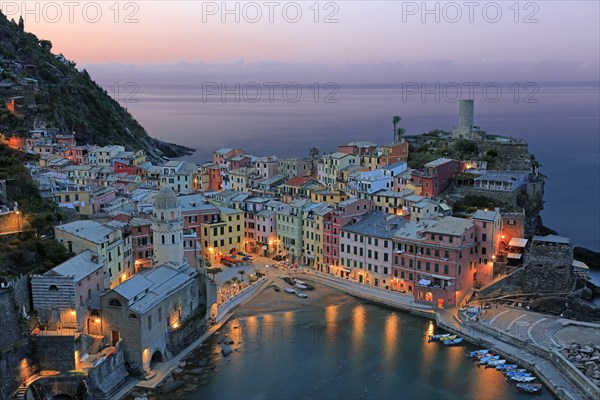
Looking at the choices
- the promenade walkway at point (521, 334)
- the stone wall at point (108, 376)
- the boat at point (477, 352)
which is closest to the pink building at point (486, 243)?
the promenade walkway at point (521, 334)

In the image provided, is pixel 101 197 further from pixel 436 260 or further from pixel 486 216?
pixel 486 216

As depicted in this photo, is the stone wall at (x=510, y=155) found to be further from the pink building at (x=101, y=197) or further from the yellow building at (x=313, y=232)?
the pink building at (x=101, y=197)

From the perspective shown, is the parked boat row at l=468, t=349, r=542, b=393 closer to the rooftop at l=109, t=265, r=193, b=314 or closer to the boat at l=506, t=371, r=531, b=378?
the boat at l=506, t=371, r=531, b=378

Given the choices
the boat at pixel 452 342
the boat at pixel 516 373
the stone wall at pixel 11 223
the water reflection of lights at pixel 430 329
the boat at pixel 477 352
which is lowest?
the boat at pixel 516 373

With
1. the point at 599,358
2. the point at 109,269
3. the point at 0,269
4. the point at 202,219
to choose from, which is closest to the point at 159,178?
the point at 202,219

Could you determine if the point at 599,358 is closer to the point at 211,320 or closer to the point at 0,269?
the point at 211,320

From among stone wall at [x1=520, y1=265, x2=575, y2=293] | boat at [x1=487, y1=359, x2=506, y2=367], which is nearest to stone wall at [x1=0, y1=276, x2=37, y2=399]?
boat at [x1=487, y1=359, x2=506, y2=367]
